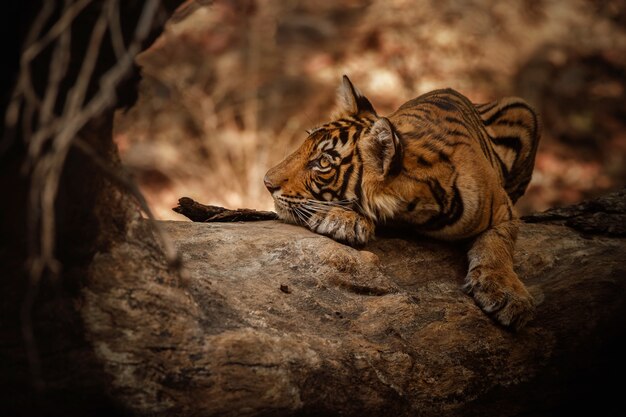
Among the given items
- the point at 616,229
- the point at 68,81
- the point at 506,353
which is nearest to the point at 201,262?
the point at 68,81

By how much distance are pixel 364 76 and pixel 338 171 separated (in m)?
6.04

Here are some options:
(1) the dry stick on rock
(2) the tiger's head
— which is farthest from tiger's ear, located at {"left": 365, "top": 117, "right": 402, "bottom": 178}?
(1) the dry stick on rock

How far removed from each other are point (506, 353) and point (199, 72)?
6620mm

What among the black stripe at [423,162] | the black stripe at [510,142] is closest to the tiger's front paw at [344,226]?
the black stripe at [423,162]

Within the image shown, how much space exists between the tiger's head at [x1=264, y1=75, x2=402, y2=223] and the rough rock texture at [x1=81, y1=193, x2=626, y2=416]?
165 mm

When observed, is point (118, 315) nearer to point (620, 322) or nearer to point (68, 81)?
point (68, 81)

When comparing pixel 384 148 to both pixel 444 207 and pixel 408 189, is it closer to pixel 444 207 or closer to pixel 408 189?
pixel 408 189

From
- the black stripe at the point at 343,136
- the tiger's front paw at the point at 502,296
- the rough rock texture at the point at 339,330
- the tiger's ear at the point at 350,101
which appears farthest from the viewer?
the tiger's ear at the point at 350,101

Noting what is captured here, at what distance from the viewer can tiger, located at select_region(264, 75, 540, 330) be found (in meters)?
3.12

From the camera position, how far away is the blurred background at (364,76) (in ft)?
25.9

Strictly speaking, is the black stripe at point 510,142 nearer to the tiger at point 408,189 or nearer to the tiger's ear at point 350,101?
the tiger at point 408,189

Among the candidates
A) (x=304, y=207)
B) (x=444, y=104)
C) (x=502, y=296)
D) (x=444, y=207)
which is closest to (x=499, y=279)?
(x=502, y=296)

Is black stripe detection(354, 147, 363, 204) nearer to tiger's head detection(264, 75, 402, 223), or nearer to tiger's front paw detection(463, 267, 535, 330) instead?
tiger's head detection(264, 75, 402, 223)

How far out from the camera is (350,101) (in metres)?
3.70
